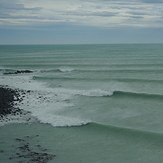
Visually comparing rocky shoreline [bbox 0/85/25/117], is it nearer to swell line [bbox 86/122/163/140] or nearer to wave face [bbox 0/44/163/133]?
wave face [bbox 0/44/163/133]

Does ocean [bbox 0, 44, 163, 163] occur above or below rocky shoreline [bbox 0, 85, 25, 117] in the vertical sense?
below

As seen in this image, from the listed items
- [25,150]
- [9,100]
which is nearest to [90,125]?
[25,150]

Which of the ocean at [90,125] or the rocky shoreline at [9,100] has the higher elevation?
the rocky shoreline at [9,100]

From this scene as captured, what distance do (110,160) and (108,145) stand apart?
1.70m

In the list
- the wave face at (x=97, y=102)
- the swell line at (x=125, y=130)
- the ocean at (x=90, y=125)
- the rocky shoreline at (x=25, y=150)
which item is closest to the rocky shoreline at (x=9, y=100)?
the rocky shoreline at (x=25, y=150)

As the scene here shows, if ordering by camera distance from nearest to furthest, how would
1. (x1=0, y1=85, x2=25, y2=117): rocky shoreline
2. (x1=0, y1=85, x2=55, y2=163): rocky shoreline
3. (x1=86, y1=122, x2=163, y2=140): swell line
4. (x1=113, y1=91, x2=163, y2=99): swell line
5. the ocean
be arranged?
(x1=0, y1=85, x2=55, y2=163): rocky shoreline, the ocean, (x1=86, y1=122, x2=163, y2=140): swell line, (x1=0, y1=85, x2=25, y2=117): rocky shoreline, (x1=113, y1=91, x2=163, y2=99): swell line

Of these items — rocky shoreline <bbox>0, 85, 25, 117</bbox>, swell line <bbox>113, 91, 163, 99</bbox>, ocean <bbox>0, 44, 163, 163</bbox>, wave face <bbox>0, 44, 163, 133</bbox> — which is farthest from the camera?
swell line <bbox>113, 91, 163, 99</bbox>

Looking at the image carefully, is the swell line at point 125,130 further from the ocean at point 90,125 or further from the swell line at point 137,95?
the swell line at point 137,95

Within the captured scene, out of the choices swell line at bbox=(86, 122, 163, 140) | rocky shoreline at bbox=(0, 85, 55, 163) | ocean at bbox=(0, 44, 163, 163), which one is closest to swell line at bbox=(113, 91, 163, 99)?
ocean at bbox=(0, 44, 163, 163)

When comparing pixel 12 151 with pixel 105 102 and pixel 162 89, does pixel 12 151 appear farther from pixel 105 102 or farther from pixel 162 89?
pixel 162 89

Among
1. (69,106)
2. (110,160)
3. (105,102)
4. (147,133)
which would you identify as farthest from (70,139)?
(105,102)

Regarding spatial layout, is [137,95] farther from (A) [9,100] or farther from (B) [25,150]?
(B) [25,150]

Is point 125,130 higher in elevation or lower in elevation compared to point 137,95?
lower

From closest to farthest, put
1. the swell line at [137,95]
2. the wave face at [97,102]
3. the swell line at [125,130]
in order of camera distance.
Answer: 1. the swell line at [125,130]
2. the wave face at [97,102]
3. the swell line at [137,95]
